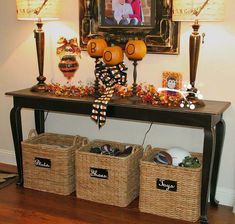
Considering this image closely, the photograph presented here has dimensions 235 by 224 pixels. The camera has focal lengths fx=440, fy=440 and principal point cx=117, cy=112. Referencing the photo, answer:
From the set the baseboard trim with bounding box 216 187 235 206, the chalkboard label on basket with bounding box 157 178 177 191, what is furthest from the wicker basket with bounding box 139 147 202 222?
the baseboard trim with bounding box 216 187 235 206

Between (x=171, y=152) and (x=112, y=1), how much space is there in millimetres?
1263

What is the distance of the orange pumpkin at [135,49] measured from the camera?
3195mm

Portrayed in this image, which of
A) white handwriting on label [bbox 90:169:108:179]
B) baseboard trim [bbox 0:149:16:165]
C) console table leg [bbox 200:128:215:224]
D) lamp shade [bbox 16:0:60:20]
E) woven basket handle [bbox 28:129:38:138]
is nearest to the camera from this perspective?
console table leg [bbox 200:128:215:224]

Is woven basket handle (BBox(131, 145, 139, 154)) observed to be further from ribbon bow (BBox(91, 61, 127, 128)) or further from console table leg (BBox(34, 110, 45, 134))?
console table leg (BBox(34, 110, 45, 134))

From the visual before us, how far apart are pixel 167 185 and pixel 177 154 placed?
26 centimetres

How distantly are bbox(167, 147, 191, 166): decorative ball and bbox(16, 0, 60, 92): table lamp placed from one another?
1.15 m

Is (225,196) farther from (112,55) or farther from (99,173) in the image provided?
(112,55)

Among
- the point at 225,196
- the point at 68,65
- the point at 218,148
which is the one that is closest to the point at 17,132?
the point at 68,65

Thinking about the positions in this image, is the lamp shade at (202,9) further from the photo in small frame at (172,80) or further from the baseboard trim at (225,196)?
the baseboard trim at (225,196)

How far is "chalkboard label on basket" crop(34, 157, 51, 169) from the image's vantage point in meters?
3.50

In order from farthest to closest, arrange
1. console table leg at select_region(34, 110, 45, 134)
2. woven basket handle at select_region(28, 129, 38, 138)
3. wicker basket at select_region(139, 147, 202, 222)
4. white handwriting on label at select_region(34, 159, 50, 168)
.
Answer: console table leg at select_region(34, 110, 45, 134), woven basket handle at select_region(28, 129, 38, 138), white handwriting on label at select_region(34, 159, 50, 168), wicker basket at select_region(139, 147, 202, 222)

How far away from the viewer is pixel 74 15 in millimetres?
3662

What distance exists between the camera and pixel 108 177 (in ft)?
10.8

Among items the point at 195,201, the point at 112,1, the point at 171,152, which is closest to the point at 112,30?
the point at 112,1
